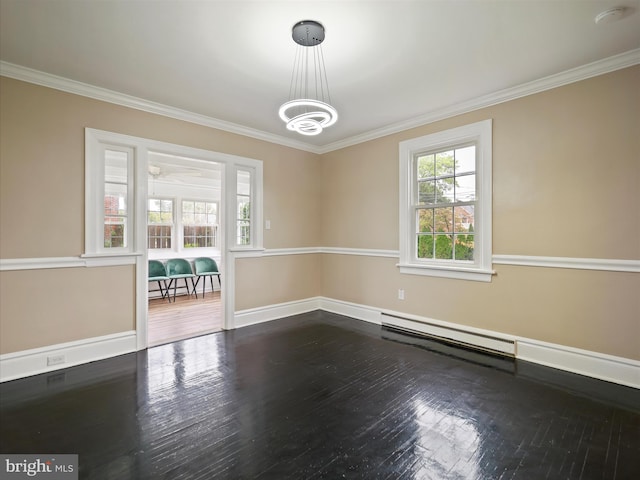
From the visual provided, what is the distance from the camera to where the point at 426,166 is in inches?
166

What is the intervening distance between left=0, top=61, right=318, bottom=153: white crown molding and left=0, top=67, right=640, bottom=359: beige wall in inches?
2.6

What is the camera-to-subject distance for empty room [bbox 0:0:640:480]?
6.79 feet

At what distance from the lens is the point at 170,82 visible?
3.15 metres

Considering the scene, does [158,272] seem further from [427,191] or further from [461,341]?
[461,341]

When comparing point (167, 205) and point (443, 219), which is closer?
point (443, 219)

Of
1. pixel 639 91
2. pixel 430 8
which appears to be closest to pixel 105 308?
pixel 430 8

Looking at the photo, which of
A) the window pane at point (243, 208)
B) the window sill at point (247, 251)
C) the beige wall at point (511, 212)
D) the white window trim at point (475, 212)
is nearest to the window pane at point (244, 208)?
the window pane at point (243, 208)

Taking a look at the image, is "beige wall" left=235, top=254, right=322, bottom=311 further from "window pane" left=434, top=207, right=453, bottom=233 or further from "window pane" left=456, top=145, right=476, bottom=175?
"window pane" left=456, top=145, right=476, bottom=175

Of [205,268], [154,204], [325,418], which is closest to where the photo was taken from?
[325,418]

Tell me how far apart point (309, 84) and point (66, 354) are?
353 centimetres

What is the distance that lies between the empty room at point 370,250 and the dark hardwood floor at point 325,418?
0.06 ft

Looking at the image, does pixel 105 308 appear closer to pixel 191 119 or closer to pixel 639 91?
pixel 191 119

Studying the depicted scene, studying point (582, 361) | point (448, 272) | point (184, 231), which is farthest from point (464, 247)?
point (184, 231)
